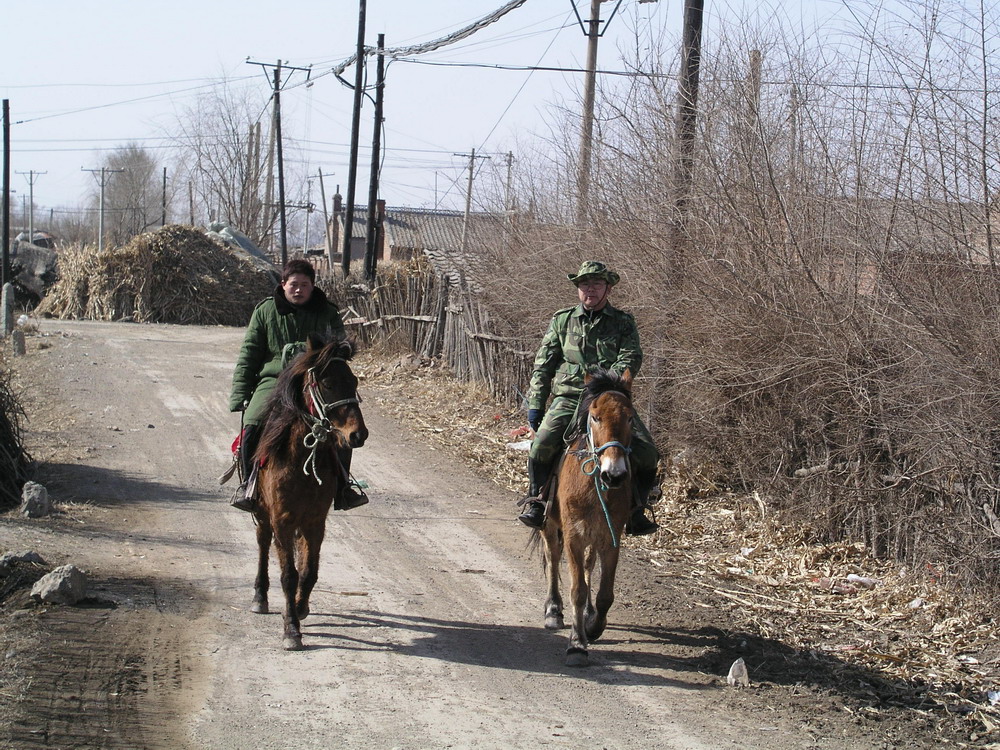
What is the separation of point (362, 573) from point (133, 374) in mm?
12932

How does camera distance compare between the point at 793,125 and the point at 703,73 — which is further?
the point at 703,73

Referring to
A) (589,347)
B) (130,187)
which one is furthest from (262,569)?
(130,187)

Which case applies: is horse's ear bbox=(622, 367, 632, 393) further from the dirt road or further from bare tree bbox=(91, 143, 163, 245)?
bare tree bbox=(91, 143, 163, 245)

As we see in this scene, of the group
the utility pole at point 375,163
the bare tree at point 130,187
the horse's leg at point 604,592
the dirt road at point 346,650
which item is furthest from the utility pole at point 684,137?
the bare tree at point 130,187

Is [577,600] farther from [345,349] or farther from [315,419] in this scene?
[345,349]

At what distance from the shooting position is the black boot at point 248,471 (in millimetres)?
6539

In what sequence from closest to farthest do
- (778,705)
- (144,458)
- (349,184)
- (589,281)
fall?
(778,705) → (589,281) → (144,458) → (349,184)

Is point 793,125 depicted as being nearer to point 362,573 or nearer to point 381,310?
point 362,573

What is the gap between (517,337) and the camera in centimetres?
1520

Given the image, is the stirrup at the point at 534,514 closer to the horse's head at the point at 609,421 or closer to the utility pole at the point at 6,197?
the horse's head at the point at 609,421

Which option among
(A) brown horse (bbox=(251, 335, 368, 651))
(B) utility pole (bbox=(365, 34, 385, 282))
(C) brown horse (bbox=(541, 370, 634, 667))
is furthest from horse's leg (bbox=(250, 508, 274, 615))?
(B) utility pole (bbox=(365, 34, 385, 282))

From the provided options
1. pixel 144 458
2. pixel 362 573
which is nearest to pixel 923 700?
pixel 362 573

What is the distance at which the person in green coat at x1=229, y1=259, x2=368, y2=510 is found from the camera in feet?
22.0

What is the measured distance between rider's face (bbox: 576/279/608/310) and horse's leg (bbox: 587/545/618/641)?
165 cm
